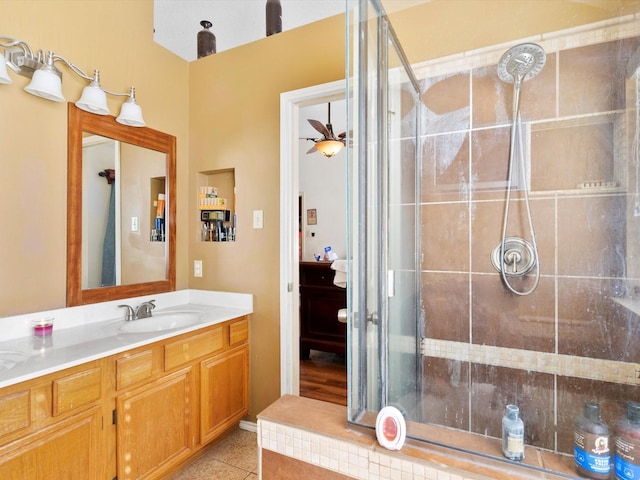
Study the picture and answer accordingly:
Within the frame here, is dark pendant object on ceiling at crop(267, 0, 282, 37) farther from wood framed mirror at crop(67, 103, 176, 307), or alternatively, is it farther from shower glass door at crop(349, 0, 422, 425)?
shower glass door at crop(349, 0, 422, 425)

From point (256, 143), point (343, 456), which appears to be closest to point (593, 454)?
point (343, 456)

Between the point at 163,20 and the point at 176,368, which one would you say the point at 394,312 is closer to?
the point at 176,368

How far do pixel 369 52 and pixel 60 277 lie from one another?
183 centimetres

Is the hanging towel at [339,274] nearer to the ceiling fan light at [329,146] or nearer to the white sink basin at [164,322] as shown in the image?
the ceiling fan light at [329,146]

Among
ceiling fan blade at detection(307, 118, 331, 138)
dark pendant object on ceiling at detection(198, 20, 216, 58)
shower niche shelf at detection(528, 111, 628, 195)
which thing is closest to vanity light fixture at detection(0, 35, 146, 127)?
dark pendant object on ceiling at detection(198, 20, 216, 58)

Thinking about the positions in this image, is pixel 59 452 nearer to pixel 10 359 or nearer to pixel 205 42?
pixel 10 359

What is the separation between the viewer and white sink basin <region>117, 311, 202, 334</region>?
1.88 meters

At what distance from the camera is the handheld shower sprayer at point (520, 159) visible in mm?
1480

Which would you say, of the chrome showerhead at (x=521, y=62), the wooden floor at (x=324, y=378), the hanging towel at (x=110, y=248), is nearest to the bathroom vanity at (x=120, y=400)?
the hanging towel at (x=110, y=248)

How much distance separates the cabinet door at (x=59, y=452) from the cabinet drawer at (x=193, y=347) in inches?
14.7

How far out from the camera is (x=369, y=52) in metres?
1.08

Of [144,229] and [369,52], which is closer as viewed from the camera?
[369,52]

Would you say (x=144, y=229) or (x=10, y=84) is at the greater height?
(x=10, y=84)

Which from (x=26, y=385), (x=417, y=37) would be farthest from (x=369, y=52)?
(x=26, y=385)
